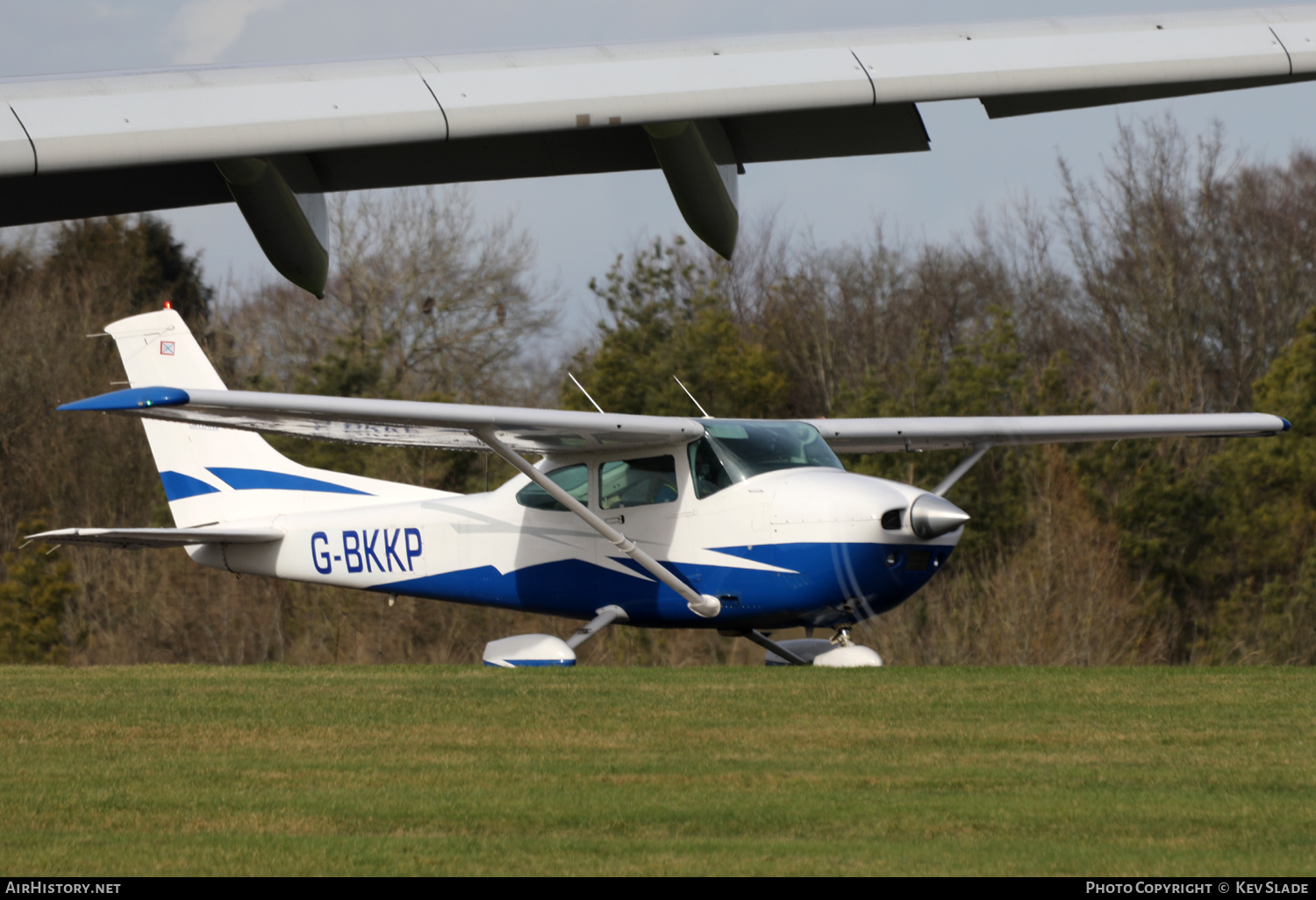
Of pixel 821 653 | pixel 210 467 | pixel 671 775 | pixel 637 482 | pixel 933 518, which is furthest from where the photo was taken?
pixel 210 467

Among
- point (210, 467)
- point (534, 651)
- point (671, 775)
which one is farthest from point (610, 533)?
point (671, 775)

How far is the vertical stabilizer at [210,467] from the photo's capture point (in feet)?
53.4

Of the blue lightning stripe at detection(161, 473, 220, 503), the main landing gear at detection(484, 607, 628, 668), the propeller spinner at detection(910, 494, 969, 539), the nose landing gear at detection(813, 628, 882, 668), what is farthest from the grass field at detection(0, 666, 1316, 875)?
the blue lightning stripe at detection(161, 473, 220, 503)

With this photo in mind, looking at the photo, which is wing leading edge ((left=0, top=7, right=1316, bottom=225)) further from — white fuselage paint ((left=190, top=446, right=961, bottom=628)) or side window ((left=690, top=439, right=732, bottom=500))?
side window ((left=690, top=439, right=732, bottom=500))

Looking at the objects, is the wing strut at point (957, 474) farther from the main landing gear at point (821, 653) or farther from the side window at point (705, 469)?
the side window at point (705, 469)

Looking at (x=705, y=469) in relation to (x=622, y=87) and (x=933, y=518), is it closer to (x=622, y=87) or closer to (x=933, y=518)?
(x=933, y=518)

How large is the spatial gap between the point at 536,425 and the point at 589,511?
907mm

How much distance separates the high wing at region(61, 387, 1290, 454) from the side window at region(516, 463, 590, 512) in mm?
231

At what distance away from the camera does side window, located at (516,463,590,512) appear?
1408 cm

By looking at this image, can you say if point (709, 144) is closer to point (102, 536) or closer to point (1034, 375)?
point (102, 536)

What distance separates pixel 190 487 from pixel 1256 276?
26.9 metres

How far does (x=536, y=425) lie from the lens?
1285 centimetres

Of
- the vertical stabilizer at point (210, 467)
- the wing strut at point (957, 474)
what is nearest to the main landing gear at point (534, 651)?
the vertical stabilizer at point (210, 467)
